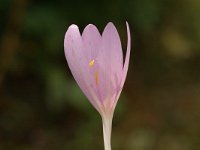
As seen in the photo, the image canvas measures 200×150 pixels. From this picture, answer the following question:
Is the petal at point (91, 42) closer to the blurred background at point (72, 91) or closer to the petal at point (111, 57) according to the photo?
the petal at point (111, 57)

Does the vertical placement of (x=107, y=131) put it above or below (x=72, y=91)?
above

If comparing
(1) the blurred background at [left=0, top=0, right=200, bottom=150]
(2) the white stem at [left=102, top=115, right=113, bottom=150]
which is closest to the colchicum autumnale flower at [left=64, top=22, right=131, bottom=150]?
(2) the white stem at [left=102, top=115, right=113, bottom=150]

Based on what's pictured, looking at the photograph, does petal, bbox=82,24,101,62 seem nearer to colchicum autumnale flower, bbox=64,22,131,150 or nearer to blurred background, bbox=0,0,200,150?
colchicum autumnale flower, bbox=64,22,131,150

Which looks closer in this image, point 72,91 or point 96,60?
point 96,60

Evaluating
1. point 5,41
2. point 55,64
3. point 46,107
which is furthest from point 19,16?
point 46,107

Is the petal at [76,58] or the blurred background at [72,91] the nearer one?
the petal at [76,58]

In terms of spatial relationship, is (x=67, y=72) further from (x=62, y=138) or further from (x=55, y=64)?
(x=62, y=138)

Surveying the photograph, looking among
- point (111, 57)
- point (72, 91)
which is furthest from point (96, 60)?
point (72, 91)

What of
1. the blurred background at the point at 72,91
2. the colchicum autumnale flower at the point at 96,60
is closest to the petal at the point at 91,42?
the colchicum autumnale flower at the point at 96,60

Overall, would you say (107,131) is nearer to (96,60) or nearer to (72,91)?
(96,60)
